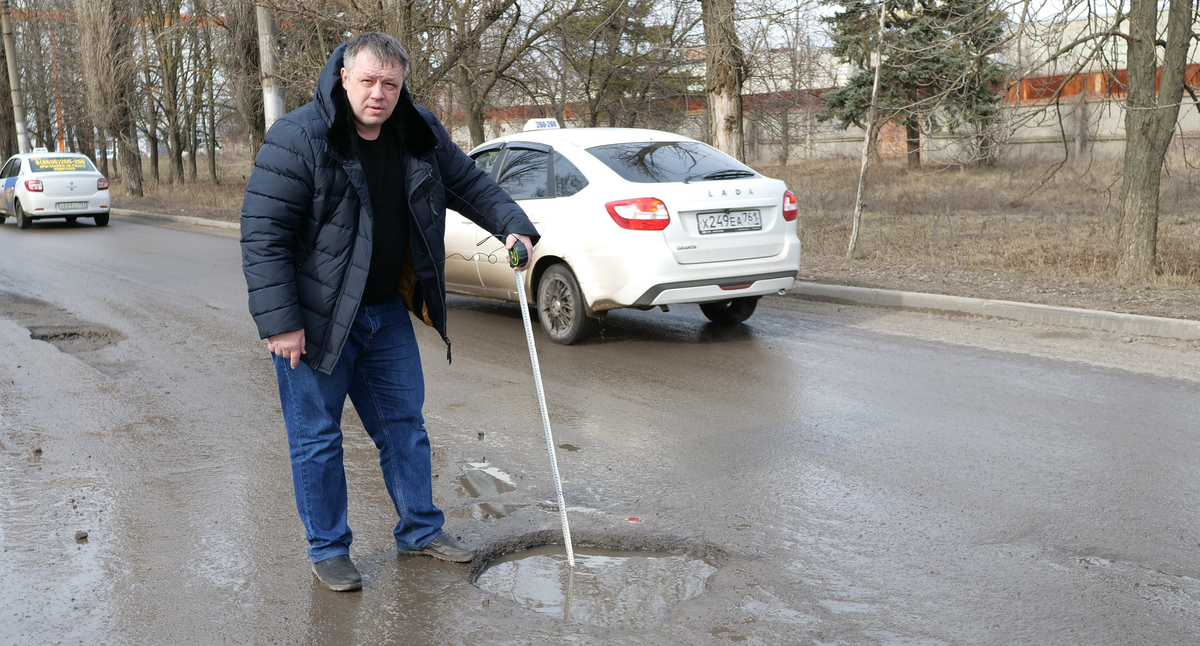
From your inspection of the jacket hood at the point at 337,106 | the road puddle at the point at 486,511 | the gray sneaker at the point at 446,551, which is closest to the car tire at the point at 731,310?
Result: the road puddle at the point at 486,511

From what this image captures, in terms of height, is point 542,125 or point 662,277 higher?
point 542,125

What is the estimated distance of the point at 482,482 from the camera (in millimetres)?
5008

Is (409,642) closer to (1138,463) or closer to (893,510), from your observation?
(893,510)

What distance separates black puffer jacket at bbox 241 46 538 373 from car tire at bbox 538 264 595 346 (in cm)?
435

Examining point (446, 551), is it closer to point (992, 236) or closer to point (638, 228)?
point (638, 228)

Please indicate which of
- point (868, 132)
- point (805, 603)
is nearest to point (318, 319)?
point (805, 603)

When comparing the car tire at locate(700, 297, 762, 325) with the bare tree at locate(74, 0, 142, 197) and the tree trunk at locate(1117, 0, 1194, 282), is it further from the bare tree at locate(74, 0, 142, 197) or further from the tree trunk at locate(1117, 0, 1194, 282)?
the bare tree at locate(74, 0, 142, 197)

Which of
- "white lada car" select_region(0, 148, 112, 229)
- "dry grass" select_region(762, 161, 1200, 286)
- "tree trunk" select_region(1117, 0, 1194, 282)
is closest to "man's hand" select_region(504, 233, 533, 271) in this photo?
"dry grass" select_region(762, 161, 1200, 286)

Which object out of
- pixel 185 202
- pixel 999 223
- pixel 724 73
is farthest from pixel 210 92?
pixel 999 223

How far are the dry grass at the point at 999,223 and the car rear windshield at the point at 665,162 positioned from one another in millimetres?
5025

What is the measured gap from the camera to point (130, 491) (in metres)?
4.91

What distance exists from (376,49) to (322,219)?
0.60 m

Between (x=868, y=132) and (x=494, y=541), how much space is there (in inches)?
411

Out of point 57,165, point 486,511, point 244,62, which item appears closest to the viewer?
point 486,511
